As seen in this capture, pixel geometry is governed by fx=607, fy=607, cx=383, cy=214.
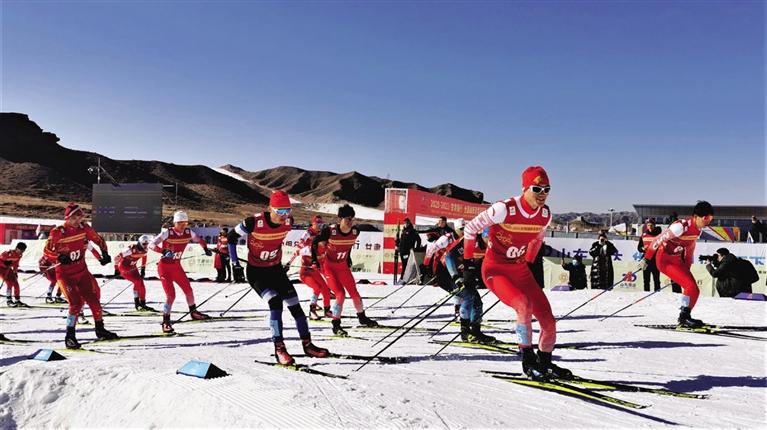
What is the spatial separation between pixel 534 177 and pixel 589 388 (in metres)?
2.17

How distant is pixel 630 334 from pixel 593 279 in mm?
7308

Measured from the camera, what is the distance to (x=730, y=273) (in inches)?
588

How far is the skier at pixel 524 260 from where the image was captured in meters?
6.27

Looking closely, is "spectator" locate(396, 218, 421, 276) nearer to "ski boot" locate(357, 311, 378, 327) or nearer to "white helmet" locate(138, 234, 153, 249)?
"ski boot" locate(357, 311, 378, 327)

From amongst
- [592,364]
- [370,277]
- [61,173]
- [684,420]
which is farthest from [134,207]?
[61,173]

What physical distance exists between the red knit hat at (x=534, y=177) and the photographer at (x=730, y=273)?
1035 centimetres

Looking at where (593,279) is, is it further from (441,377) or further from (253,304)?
(441,377)

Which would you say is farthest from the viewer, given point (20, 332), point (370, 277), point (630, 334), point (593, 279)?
point (370, 277)

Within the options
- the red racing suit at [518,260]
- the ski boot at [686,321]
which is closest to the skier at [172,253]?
the red racing suit at [518,260]

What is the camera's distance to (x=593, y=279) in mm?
17609

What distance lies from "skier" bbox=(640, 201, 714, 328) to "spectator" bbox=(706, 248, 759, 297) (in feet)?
14.2

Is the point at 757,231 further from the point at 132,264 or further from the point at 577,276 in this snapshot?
the point at 132,264

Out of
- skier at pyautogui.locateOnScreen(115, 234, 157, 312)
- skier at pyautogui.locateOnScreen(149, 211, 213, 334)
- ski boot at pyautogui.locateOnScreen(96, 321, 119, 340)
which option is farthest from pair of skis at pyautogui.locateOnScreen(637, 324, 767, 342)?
skier at pyautogui.locateOnScreen(115, 234, 157, 312)

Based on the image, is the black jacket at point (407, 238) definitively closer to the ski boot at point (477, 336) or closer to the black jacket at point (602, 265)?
the black jacket at point (602, 265)
